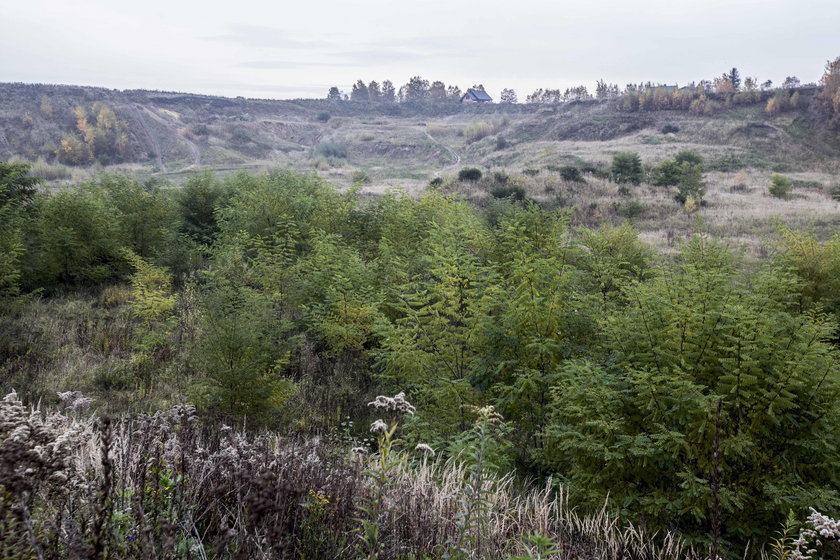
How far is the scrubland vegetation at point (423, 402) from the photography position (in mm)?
2711

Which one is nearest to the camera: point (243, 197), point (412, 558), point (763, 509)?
point (412, 558)

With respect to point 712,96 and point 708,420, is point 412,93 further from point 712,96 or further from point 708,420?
point 708,420

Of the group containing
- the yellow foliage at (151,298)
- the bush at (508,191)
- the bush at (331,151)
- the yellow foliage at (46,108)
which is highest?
the yellow foliage at (46,108)

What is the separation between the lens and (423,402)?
293 inches

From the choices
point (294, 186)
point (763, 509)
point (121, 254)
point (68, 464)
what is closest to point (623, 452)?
point (763, 509)

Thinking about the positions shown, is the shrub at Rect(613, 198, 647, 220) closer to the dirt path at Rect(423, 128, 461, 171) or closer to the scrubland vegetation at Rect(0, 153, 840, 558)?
the scrubland vegetation at Rect(0, 153, 840, 558)

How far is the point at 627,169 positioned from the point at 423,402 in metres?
34.3

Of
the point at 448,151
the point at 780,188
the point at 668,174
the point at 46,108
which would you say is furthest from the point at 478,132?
the point at 46,108

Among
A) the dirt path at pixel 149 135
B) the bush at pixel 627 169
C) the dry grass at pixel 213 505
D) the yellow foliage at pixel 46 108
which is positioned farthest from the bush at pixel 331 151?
the dry grass at pixel 213 505

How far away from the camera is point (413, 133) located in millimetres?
77938

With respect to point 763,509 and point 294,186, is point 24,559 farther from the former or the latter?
point 294,186

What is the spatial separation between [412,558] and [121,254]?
15142 millimetres

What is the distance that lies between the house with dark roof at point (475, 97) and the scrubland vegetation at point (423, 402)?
339 ft

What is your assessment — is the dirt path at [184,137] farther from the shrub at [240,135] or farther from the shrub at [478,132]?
the shrub at [478,132]
